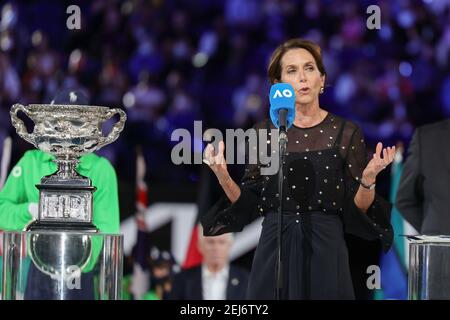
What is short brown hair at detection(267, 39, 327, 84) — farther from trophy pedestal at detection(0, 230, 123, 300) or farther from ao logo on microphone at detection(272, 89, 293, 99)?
trophy pedestal at detection(0, 230, 123, 300)

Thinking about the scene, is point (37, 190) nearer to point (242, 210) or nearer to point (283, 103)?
point (242, 210)

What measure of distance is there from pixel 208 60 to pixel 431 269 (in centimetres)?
273

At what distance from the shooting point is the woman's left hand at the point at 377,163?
2.80 m

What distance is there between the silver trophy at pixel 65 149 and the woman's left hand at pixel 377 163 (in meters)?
0.77

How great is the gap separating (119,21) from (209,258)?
5.01 feet

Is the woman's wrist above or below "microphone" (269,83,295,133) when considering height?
below

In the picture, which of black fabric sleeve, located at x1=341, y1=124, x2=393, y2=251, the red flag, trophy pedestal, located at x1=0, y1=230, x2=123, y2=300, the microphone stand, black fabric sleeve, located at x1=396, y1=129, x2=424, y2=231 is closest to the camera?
the microphone stand

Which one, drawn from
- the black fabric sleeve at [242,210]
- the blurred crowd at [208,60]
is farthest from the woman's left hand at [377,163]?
the blurred crowd at [208,60]

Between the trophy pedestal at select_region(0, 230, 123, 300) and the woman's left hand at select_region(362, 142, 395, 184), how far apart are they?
0.76m

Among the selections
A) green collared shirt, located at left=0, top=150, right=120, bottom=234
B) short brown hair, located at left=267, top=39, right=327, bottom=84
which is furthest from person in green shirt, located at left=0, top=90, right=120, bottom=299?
short brown hair, located at left=267, top=39, right=327, bottom=84

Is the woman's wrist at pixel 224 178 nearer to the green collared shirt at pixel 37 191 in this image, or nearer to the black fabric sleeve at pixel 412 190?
the green collared shirt at pixel 37 191

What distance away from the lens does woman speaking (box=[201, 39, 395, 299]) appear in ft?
9.90

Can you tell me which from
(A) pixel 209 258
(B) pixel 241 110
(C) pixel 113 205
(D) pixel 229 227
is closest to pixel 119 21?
(B) pixel 241 110

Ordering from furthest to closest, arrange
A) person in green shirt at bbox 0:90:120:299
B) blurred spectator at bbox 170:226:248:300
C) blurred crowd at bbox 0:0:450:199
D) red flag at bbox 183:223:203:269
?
blurred crowd at bbox 0:0:450:199 → red flag at bbox 183:223:203:269 → blurred spectator at bbox 170:226:248:300 → person in green shirt at bbox 0:90:120:299
